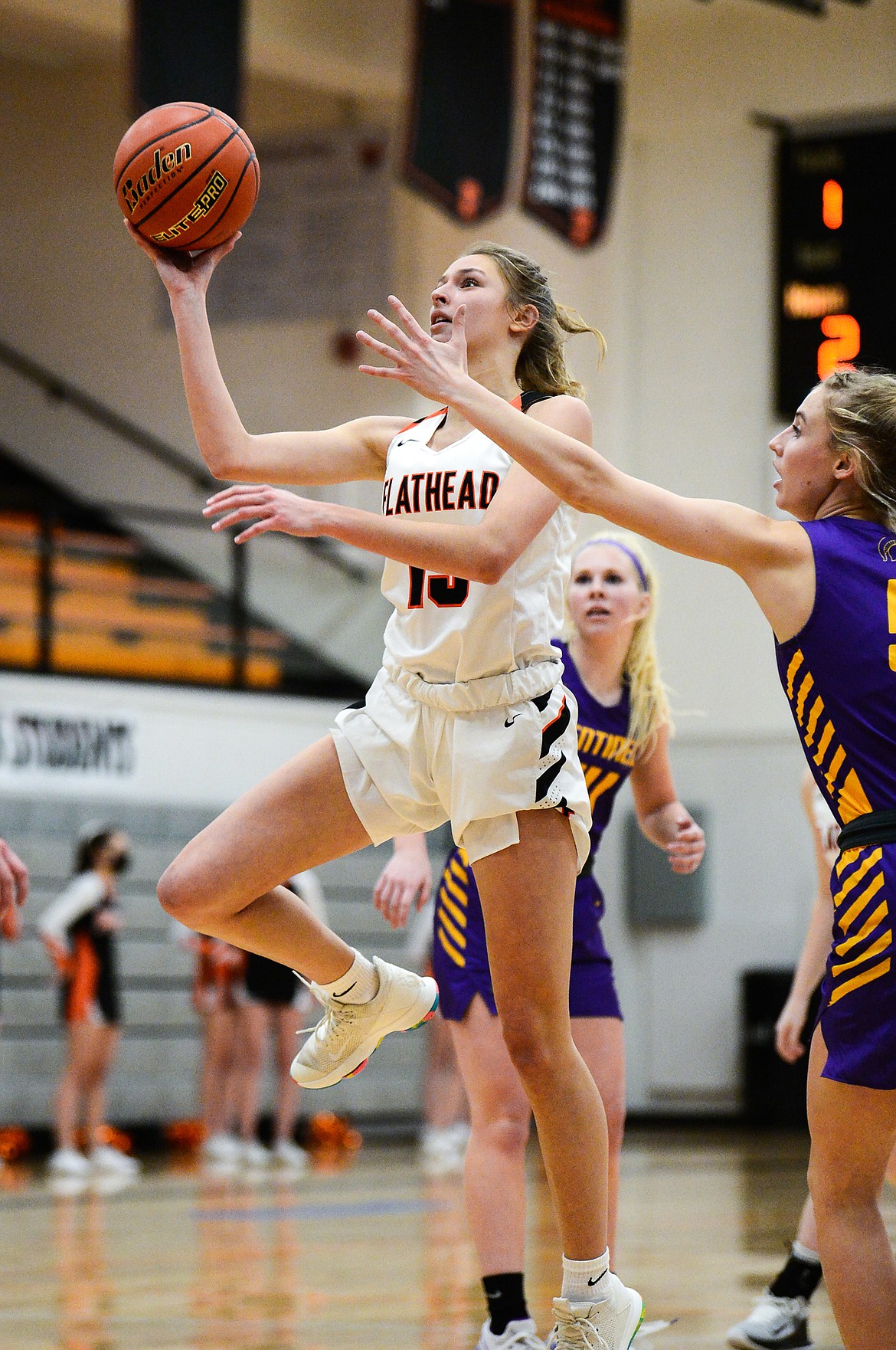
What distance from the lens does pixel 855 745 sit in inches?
102

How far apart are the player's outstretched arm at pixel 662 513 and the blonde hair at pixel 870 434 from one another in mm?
164

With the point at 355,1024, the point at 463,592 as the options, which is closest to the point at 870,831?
the point at 463,592

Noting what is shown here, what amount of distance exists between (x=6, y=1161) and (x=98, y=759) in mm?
2379

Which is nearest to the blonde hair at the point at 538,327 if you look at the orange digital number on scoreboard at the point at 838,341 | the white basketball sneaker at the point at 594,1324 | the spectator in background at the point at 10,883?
the spectator in background at the point at 10,883

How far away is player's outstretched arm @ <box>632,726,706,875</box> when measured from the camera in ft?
13.0

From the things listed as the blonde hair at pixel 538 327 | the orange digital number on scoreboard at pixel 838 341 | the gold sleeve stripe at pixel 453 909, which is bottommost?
the gold sleeve stripe at pixel 453 909

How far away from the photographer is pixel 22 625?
1065 cm

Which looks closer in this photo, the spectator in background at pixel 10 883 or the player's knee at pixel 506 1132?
the spectator in background at pixel 10 883

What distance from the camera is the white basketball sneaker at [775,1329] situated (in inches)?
150

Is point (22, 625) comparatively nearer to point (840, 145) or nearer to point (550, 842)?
point (840, 145)

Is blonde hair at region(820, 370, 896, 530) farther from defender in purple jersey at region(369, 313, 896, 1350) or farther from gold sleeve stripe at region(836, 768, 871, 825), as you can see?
gold sleeve stripe at region(836, 768, 871, 825)

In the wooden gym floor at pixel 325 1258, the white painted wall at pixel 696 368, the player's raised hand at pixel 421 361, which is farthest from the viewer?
the white painted wall at pixel 696 368

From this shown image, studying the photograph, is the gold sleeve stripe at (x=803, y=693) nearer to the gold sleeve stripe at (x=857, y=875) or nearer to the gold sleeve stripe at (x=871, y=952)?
the gold sleeve stripe at (x=857, y=875)

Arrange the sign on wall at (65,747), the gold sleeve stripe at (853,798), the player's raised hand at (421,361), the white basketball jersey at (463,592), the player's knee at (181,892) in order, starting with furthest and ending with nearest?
the sign on wall at (65,747) → the white basketball jersey at (463,592) → the player's knee at (181,892) → the player's raised hand at (421,361) → the gold sleeve stripe at (853,798)
